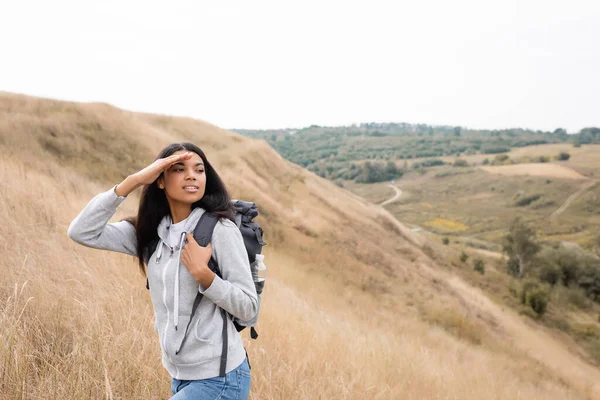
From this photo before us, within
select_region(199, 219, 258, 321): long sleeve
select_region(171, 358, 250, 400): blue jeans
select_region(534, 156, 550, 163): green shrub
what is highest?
select_region(199, 219, 258, 321): long sleeve

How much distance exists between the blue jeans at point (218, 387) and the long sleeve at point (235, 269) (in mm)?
243

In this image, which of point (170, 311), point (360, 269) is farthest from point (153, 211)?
point (360, 269)

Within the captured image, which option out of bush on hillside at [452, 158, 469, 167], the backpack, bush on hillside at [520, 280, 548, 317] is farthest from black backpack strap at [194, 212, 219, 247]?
bush on hillside at [452, 158, 469, 167]

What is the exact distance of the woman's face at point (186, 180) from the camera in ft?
6.44

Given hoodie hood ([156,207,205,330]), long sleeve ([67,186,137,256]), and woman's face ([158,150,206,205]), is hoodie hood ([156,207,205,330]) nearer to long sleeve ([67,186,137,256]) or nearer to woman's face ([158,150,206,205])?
woman's face ([158,150,206,205])

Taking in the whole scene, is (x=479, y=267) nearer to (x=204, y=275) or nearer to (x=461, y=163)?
(x=204, y=275)

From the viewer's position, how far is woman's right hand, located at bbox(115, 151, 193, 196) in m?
1.92

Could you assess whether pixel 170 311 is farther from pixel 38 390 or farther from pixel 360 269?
pixel 360 269

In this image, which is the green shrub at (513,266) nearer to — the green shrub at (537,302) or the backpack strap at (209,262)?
the green shrub at (537,302)

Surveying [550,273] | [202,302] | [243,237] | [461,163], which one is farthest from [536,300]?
[461,163]

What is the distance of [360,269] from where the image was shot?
1476 centimetres

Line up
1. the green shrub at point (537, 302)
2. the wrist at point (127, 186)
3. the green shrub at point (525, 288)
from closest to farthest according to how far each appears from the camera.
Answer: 1. the wrist at point (127, 186)
2. the green shrub at point (537, 302)
3. the green shrub at point (525, 288)

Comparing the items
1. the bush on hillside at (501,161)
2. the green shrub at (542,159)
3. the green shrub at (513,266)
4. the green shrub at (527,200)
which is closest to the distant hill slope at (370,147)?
the bush on hillside at (501,161)

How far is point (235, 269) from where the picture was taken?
5.98 ft
